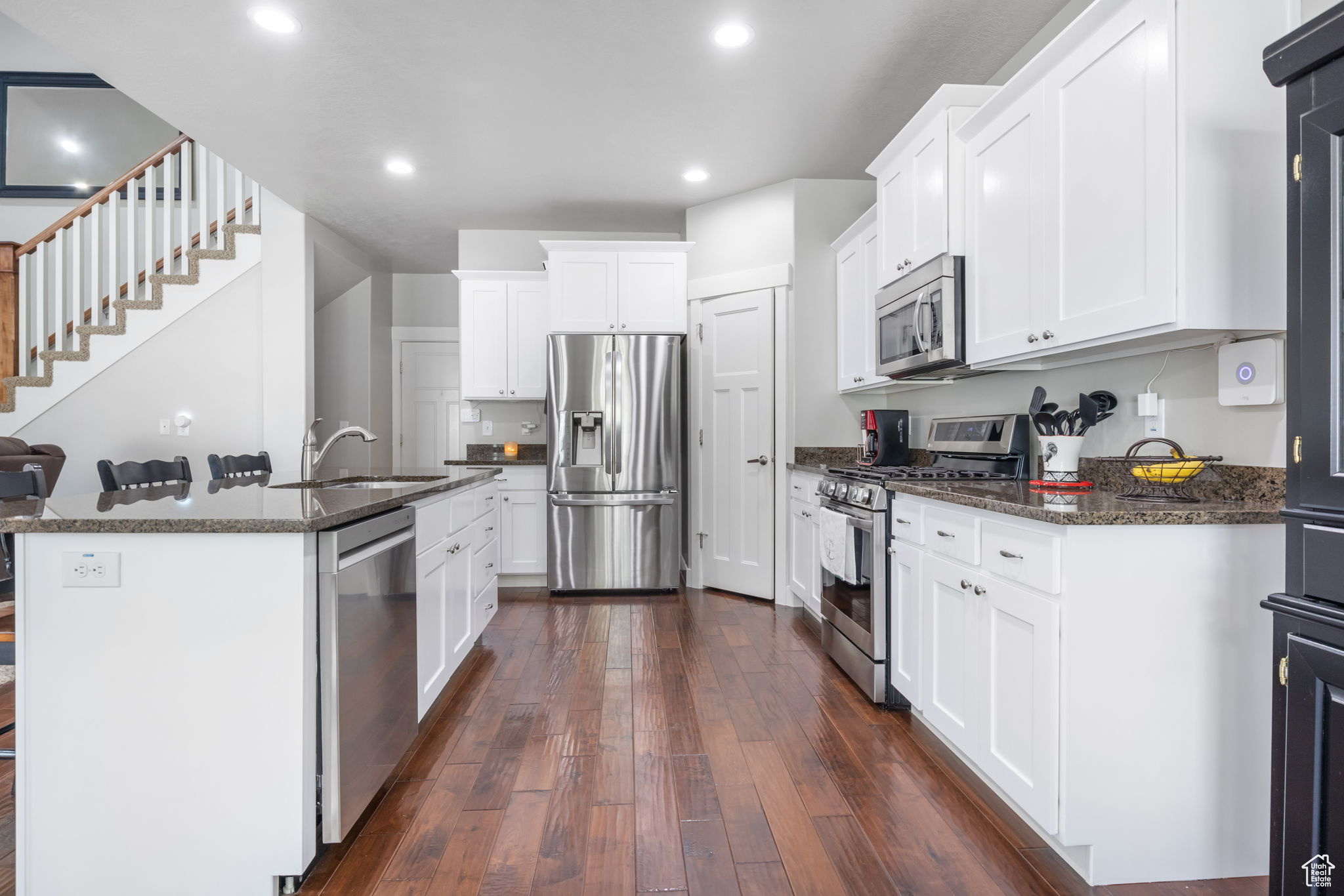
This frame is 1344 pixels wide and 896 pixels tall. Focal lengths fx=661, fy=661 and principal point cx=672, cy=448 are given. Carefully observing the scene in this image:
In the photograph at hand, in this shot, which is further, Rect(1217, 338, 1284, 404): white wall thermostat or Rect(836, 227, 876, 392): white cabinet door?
Rect(836, 227, 876, 392): white cabinet door

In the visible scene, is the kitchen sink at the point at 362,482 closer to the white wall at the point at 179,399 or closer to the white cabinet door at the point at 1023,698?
the white cabinet door at the point at 1023,698

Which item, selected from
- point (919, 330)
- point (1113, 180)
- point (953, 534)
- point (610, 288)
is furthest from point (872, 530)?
point (610, 288)

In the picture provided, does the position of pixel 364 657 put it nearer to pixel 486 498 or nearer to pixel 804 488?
pixel 486 498

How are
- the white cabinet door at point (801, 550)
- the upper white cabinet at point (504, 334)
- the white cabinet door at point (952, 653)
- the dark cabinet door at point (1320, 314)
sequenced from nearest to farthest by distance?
the dark cabinet door at point (1320, 314), the white cabinet door at point (952, 653), the white cabinet door at point (801, 550), the upper white cabinet at point (504, 334)

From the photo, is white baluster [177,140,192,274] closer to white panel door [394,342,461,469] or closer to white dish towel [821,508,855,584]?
white panel door [394,342,461,469]

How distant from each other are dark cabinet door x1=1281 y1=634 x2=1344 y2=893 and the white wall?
541 cm

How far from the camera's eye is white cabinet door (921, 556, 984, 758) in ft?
6.22

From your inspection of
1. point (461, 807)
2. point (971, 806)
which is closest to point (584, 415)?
point (461, 807)

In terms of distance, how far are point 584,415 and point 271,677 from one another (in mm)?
3075

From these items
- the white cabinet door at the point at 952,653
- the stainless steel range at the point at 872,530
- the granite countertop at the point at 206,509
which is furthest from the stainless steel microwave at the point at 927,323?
the granite countertop at the point at 206,509

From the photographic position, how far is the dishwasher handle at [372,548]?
1.62 metres

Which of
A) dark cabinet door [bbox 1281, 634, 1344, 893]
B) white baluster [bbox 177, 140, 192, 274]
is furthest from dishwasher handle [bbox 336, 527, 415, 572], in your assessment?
white baluster [bbox 177, 140, 192, 274]

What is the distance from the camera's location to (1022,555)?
1659 millimetres

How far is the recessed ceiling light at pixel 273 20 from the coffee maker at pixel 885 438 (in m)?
3.07
